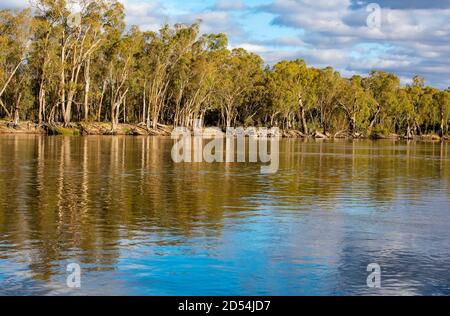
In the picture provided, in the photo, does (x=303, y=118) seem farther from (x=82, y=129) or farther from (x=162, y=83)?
(x=82, y=129)

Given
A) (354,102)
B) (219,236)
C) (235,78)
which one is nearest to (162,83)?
(235,78)

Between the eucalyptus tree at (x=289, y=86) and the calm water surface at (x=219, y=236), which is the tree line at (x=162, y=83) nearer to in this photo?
the eucalyptus tree at (x=289, y=86)

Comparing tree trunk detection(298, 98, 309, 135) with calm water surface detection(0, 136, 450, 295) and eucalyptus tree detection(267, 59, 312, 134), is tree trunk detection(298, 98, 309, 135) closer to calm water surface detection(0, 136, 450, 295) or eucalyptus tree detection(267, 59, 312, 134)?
eucalyptus tree detection(267, 59, 312, 134)

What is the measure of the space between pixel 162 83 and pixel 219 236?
345ft

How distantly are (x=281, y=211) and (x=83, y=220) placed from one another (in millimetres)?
6025

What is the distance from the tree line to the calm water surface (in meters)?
69.8

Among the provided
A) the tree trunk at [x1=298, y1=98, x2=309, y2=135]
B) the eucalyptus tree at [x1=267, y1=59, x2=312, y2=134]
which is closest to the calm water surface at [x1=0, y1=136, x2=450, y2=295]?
the eucalyptus tree at [x1=267, y1=59, x2=312, y2=134]

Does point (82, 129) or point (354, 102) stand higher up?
point (354, 102)

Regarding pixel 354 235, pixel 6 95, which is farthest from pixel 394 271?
pixel 6 95

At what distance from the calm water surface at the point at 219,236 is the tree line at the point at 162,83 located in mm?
69770

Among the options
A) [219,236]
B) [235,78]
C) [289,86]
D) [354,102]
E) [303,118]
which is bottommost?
[219,236]

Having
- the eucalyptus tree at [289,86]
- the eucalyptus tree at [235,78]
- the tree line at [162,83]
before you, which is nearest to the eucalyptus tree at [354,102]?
the tree line at [162,83]

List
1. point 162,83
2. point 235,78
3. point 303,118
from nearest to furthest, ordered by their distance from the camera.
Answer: point 162,83, point 235,78, point 303,118

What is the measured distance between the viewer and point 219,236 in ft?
48.9
